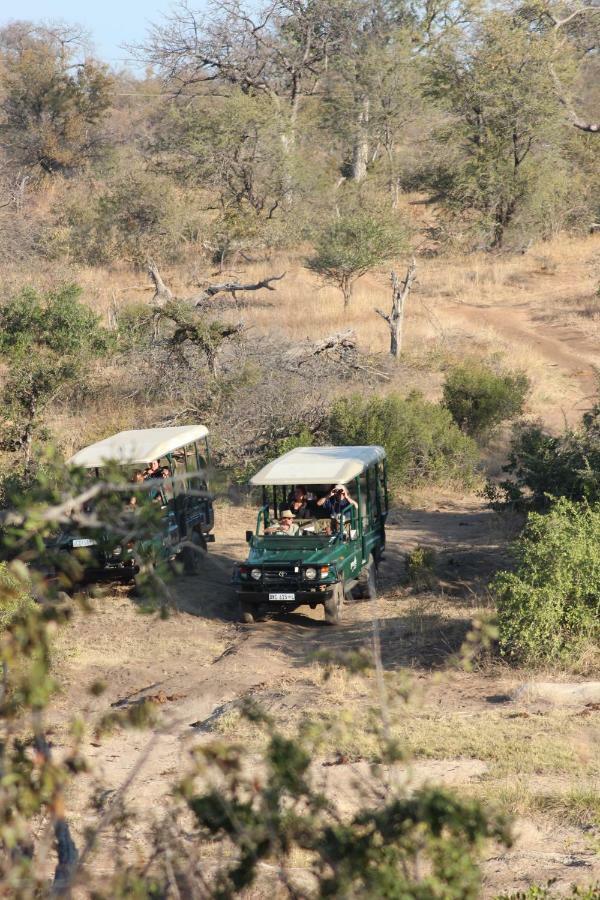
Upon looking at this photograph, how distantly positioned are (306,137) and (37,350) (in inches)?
1177

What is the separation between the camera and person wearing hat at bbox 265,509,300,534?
1314 cm

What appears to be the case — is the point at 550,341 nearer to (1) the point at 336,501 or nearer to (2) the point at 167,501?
(1) the point at 336,501

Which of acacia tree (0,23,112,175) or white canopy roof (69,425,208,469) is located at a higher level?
acacia tree (0,23,112,175)

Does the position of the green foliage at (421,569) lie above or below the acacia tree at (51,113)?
below

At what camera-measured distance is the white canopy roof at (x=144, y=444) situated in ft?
43.9

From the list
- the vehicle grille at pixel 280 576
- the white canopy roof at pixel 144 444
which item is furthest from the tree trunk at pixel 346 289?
the vehicle grille at pixel 280 576

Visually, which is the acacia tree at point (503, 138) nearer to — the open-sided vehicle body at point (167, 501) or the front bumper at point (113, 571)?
the open-sided vehicle body at point (167, 501)

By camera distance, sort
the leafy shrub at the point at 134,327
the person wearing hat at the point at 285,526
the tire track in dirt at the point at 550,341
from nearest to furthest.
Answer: the person wearing hat at the point at 285,526, the leafy shrub at the point at 134,327, the tire track in dirt at the point at 550,341

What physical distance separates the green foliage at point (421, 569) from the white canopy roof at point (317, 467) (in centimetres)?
146

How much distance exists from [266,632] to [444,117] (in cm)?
3859

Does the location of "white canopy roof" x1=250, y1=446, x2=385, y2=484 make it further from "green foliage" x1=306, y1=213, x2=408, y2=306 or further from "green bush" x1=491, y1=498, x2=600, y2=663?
"green foliage" x1=306, y1=213, x2=408, y2=306

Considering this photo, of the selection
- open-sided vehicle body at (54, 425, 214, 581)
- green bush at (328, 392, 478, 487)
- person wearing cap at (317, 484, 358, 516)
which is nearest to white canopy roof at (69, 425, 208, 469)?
open-sided vehicle body at (54, 425, 214, 581)

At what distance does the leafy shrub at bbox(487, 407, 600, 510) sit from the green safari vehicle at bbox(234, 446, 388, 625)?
8.67ft

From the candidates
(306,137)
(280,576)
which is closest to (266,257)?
(306,137)
